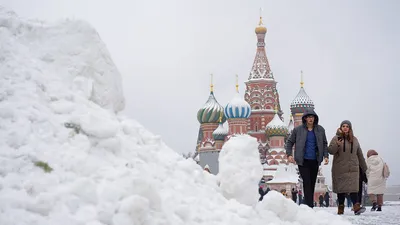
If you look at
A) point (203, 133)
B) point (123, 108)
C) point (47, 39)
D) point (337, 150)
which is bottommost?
point (203, 133)

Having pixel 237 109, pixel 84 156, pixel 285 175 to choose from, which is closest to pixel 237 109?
pixel 237 109

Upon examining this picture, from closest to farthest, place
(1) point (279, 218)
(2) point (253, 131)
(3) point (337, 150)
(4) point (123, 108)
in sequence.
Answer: (1) point (279, 218) < (4) point (123, 108) < (3) point (337, 150) < (2) point (253, 131)

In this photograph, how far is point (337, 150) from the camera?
788 centimetres

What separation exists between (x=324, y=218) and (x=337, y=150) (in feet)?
7.48

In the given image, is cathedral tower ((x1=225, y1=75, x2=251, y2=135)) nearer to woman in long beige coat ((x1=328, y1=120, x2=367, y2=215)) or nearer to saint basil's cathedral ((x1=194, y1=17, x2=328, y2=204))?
saint basil's cathedral ((x1=194, y1=17, x2=328, y2=204))

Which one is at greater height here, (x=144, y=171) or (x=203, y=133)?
(x=144, y=171)

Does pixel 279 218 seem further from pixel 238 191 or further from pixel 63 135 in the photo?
pixel 63 135

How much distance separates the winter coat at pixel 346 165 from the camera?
7867 millimetres

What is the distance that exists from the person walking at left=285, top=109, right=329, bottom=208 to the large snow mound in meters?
1.68

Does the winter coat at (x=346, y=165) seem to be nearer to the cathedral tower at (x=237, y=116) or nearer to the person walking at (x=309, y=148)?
the person walking at (x=309, y=148)

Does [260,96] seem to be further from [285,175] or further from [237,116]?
[285,175]

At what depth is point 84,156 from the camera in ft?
13.4

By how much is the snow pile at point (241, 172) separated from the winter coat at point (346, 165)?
100 inches

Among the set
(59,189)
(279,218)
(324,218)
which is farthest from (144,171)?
(324,218)
